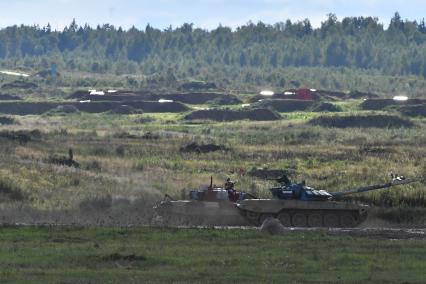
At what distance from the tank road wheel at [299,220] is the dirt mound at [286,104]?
102 metres

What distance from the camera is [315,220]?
43156 millimetres

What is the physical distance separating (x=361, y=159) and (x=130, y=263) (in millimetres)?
43935

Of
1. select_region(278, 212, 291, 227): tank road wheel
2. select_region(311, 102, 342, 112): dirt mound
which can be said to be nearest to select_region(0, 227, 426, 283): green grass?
select_region(278, 212, 291, 227): tank road wheel

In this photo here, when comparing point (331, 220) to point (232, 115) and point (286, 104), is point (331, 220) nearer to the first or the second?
point (232, 115)

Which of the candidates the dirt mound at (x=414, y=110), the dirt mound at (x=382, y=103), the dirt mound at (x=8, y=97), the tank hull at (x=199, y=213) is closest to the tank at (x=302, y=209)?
the tank hull at (x=199, y=213)

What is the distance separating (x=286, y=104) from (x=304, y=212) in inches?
4181

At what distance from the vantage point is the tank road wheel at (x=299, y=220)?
142ft

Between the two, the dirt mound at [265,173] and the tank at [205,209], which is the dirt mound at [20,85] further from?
the tank at [205,209]

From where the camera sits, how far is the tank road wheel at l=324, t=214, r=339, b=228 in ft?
141

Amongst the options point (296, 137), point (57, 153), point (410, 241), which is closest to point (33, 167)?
point (57, 153)

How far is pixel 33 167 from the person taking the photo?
56.9 meters

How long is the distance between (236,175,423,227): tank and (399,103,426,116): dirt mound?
93605 millimetres

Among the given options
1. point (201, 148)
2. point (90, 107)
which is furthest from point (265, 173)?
point (90, 107)

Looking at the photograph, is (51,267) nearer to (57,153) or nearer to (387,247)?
(387,247)
